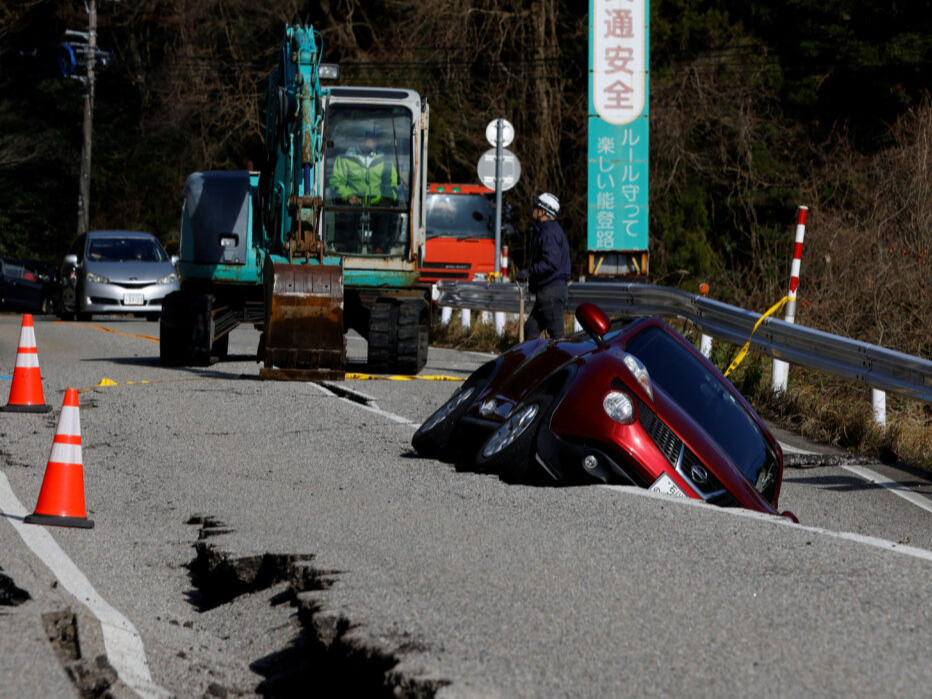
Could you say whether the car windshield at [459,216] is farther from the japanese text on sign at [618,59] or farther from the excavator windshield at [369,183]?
the excavator windshield at [369,183]

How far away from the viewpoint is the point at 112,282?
1069 inches

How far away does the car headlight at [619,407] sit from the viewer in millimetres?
7070

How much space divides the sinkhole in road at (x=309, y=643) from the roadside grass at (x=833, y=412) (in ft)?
20.2

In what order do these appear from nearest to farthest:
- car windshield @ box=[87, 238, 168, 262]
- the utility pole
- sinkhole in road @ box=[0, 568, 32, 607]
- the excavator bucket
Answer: sinkhole in road @ box=[0, 568, 32, 607] → the excavator bucket → car windshield @ box=[87, 238, 168, 262] → the utility pole

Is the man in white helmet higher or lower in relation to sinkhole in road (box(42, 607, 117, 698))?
higher

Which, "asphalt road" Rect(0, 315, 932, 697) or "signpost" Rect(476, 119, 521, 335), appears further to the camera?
"signpost" Rect(476, 119, 521, 335)

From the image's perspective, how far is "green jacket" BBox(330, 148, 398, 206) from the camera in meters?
16.5

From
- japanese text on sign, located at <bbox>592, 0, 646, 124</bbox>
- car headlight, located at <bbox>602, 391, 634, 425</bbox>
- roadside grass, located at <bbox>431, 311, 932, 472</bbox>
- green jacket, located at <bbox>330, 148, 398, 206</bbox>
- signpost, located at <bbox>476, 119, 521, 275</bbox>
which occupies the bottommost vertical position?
roadside grass, located at <bbox>431, 311, 932, 472</bbox>

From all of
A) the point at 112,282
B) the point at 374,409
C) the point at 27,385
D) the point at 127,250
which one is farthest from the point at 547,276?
the point at 127,250

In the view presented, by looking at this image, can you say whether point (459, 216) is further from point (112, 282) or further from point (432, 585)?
point (432, 585)

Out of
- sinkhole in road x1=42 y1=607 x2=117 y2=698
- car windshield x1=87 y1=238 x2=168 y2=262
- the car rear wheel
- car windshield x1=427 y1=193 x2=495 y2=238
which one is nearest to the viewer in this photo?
sinkhole in road x1=42 y1=607 x2=117 y2=698

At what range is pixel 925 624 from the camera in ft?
16.1

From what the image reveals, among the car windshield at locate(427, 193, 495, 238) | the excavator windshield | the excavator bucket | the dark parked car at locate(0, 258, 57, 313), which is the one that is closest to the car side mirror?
the excavator bucket

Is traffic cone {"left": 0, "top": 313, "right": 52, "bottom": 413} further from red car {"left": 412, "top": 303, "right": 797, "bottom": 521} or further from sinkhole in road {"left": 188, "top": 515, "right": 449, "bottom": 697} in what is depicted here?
sinkhole in road {"left": 188, "top": 515, "right": 449, "bottom": 697}
